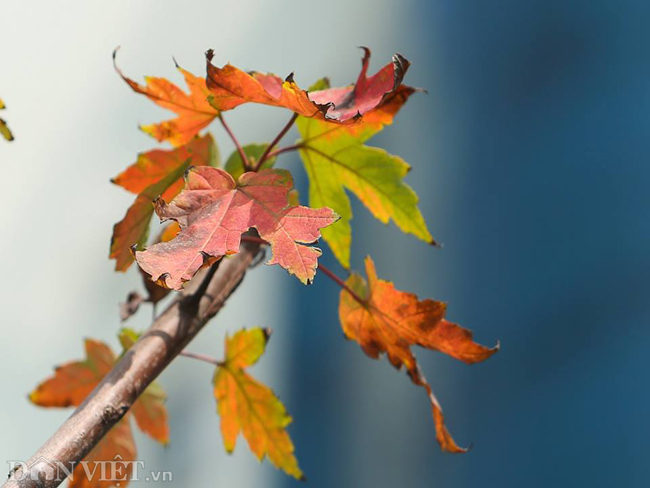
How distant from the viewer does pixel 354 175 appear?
1.32ft

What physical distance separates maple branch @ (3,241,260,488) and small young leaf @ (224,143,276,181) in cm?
5

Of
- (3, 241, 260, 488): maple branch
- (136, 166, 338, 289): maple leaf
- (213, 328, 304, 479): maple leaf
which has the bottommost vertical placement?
(213, 328, 304, 479): maple leaf

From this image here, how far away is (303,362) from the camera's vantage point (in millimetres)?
3705

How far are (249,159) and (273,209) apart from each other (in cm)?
14

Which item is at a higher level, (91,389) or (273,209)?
(273,209)

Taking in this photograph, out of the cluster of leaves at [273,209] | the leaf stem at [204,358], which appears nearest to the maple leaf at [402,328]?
the cluster of leaves at [273,209]

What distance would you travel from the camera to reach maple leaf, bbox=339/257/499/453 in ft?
1.13

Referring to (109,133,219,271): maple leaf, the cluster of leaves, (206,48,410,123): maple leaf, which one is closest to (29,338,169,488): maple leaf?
the cluster of leaves

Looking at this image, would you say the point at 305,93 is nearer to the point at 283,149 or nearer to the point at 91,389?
the point at 283,149

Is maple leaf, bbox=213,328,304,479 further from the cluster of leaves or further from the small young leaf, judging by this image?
the small young leaf

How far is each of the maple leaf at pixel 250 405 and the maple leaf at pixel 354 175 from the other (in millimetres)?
98

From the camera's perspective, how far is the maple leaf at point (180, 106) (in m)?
0.36

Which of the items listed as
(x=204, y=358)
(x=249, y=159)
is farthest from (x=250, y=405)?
(x=249, y=159)

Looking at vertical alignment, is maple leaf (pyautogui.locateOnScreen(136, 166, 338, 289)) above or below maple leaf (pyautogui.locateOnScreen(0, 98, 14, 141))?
below
